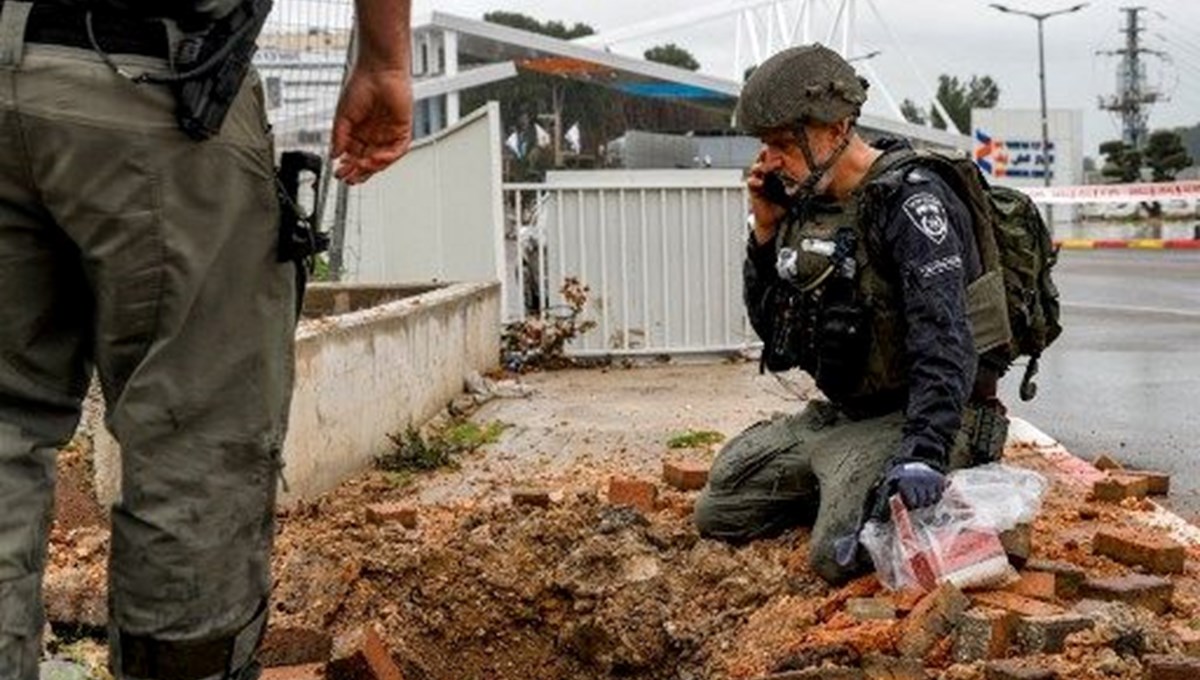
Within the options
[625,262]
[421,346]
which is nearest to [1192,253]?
[625,262]

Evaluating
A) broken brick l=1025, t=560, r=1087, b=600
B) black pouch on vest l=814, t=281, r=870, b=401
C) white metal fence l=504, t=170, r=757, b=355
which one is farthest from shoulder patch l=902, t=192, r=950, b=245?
white metal fence l=504, t=170, r=757, b=355

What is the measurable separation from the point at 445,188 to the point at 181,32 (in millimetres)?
9013

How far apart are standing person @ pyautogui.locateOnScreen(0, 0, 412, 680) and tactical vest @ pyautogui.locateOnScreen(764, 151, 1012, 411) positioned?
7.39 feet

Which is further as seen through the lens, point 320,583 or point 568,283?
point 568,283

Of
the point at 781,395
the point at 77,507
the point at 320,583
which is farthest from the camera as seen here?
the point at 781,395

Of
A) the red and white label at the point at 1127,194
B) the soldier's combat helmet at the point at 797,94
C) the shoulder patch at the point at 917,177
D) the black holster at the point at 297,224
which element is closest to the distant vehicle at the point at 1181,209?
the red and white label at the point at 1127,194

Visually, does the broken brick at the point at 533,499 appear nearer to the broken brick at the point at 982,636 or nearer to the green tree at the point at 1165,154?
the broken brick at the point at 982,636

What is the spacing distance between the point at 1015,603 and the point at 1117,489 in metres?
1.88

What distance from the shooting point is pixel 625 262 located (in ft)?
35.2

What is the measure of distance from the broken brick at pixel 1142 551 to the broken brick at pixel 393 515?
6.07 ft

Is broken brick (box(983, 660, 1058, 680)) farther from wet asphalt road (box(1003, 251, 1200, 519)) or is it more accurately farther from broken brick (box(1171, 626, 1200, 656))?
wet asphalt road (box(1003, 251, 1200, 519))

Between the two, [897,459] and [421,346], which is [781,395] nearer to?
[421,346]

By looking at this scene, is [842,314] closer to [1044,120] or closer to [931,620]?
[931,620]

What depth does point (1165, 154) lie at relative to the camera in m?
52.2
